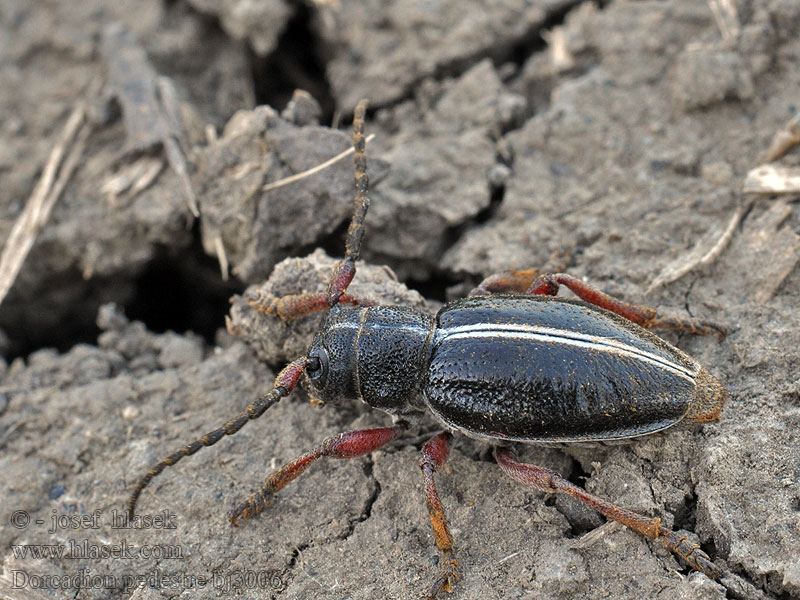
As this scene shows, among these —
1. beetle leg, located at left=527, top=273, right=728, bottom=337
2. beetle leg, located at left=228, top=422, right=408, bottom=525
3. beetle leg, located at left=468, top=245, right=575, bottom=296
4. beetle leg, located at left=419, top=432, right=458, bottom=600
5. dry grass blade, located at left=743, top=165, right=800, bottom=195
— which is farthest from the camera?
dry grass blade, located at left=743, top=165, right=800, bottom=195

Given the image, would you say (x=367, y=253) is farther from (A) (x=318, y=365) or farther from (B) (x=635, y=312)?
(B) (x=635, y=312)

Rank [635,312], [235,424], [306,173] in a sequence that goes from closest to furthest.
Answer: [235,424] < [635,312] < [306,173]

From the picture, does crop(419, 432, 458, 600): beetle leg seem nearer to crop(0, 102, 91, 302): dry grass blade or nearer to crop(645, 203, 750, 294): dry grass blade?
crop(645, 203, 750, 294): dry grass blade

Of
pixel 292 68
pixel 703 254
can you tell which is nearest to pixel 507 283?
pixel 703 254

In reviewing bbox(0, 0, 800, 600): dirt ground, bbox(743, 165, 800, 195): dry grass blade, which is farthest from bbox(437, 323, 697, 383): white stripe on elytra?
bbox(743, 165, 800, 195): dry grass blade

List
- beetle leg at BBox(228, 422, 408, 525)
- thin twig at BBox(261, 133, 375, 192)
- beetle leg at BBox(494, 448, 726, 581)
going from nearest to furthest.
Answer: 1. beetle leg at BBox(494, 448, 726, 581)
2. beetle leg at BBox(228, 422, 408, 525)
3. thin twig at BBox(261, 133, 375, 192)

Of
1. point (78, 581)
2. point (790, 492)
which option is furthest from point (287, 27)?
point (790, 492)
